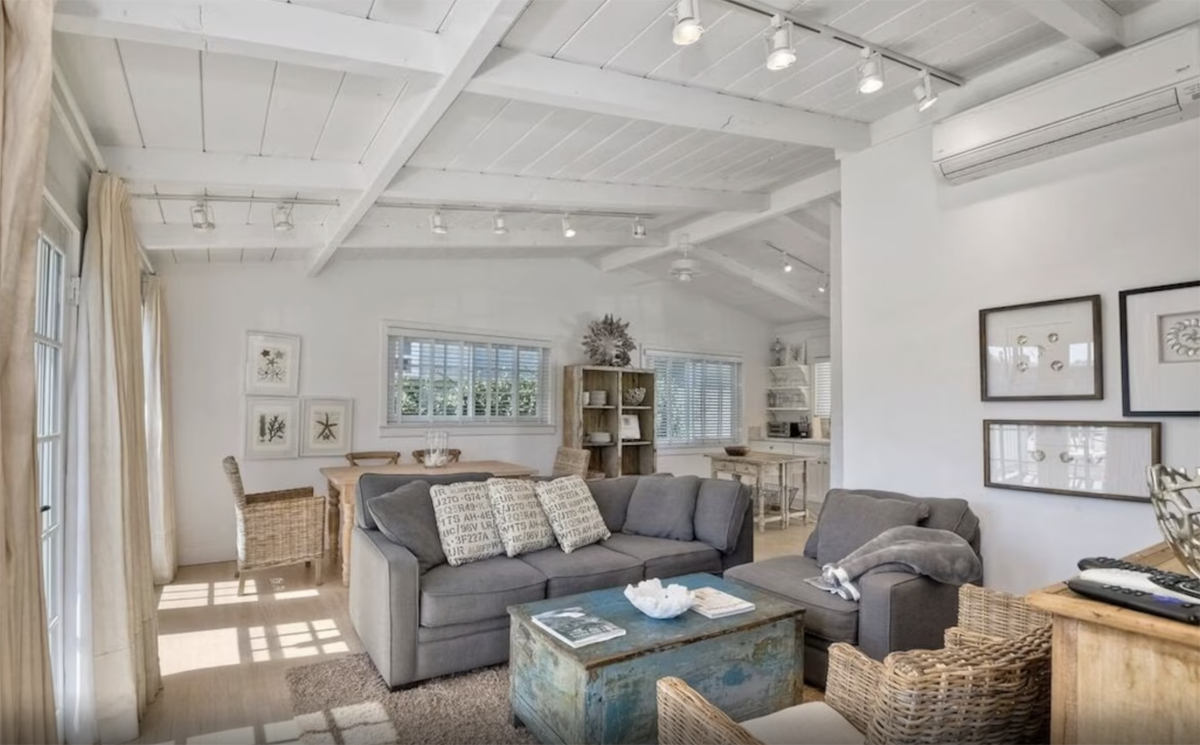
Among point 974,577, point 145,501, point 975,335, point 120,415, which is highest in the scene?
point 975,335

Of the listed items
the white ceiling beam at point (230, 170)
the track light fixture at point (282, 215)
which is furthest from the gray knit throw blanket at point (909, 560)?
the track light fixture at point (282, 215)

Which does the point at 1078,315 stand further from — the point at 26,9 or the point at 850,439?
the point at 26,9

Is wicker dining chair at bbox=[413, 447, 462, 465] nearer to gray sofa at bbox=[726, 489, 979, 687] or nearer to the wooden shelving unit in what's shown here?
the wooden shelving unit

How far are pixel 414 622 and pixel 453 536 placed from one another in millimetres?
495

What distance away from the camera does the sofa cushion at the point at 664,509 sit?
3871 mm

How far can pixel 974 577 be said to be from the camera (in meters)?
2.73

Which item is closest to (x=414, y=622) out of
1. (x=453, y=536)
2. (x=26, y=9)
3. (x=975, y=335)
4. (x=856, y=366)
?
(x=453, y=536)

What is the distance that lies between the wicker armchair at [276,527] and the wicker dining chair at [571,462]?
2.14 m

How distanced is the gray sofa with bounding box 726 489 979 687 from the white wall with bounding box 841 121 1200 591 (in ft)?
0.88

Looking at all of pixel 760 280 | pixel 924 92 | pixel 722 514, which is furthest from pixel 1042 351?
pixel 760 280

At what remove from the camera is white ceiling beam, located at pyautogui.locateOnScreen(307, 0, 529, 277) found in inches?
78.4

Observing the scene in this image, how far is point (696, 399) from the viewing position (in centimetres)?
793

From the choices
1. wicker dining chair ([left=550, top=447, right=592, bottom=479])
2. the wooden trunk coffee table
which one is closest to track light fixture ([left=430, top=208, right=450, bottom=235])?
wicker dining chair ([left=550, top=447, right=592, bottom=479])

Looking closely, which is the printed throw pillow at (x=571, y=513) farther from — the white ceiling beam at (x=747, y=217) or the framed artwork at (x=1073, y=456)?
the white ceiling beam at (x=747, y=217)
